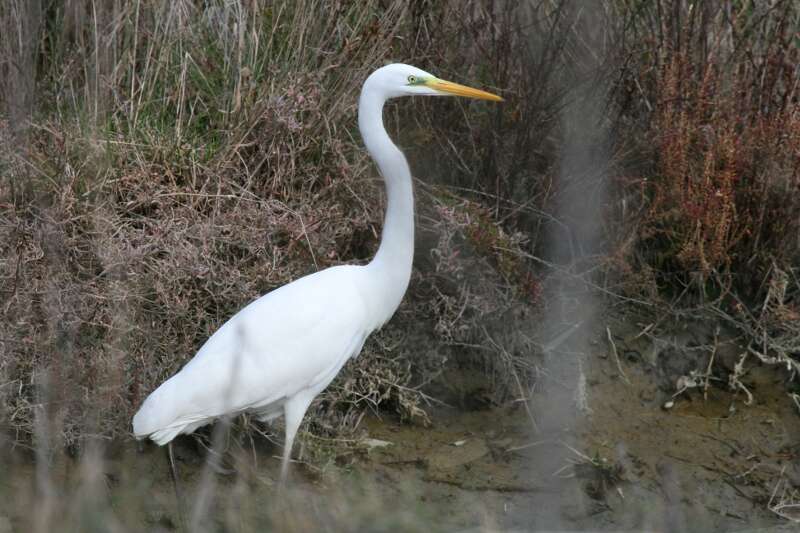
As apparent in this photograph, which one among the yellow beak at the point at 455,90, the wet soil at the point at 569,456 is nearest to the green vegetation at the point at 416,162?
the wet soil at the point at 569,456

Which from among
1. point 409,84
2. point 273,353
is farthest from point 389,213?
point 273,353

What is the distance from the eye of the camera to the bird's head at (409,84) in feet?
10.2

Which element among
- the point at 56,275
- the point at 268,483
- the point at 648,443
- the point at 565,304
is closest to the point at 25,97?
the point at 56,275

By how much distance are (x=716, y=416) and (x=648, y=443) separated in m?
0.31

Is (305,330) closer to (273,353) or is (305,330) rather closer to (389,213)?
(273,353)

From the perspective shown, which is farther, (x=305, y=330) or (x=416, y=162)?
(x=416, y=162)

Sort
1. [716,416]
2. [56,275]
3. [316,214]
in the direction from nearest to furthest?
[56,275]
[316,214]
[716,416]

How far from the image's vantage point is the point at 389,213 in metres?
3.21

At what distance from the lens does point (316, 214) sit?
12.2 feet

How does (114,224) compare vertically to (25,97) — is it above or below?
below

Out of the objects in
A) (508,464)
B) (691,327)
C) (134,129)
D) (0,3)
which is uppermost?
(0,3)

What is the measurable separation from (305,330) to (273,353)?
113 millimetres

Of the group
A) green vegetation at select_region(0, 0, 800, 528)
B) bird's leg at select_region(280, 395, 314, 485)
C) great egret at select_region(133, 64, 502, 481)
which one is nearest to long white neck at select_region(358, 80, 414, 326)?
great egret at select_region(133, 64, 502, 481)

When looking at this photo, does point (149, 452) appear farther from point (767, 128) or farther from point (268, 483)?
point (767, 128)
